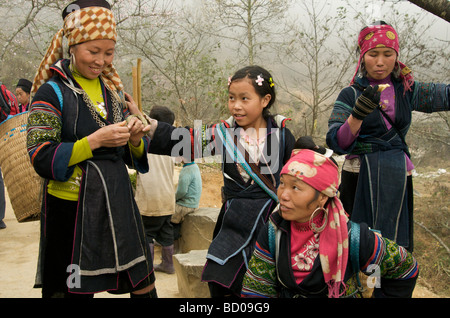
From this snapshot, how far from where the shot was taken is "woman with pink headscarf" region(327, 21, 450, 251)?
2473 mm

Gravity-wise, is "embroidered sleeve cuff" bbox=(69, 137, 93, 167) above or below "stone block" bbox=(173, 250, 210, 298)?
above

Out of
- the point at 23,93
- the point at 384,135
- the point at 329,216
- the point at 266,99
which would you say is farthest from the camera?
the point at 23,93

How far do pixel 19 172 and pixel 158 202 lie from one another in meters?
1.64

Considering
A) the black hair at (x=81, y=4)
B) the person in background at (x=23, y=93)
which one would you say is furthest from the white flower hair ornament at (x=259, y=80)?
the person in background at (x=23, y=93)

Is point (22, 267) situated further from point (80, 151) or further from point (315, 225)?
point (315, 225)

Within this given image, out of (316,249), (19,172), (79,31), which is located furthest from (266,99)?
(19,172)

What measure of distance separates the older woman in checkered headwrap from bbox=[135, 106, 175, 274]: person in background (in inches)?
76.1

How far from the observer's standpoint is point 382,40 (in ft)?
8.06

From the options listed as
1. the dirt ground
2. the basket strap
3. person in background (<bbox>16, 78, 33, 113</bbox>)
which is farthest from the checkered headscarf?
person in background (<bbox>16, 78, 33, 113</bbox>)

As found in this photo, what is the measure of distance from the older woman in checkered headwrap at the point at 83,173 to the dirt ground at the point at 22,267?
5.42 feet

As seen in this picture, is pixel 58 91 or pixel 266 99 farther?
pixel 266 99

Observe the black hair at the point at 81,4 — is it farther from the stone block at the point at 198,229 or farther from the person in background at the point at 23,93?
the person in background at the point at 23,93

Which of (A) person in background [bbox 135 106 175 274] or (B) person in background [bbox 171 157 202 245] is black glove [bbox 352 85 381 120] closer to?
(A) person in background [bbox 135 106 175 274]
